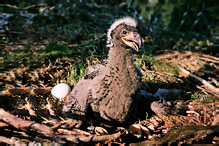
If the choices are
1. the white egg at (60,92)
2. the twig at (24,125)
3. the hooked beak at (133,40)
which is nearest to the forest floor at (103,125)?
the twig at (24,125)

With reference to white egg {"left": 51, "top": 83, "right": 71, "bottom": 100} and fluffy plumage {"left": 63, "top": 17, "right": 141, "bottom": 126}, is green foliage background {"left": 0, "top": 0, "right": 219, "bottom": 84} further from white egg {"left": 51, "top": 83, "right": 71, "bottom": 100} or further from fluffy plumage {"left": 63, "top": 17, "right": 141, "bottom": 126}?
fluffy plumage {"left": 63, "top": 17, "right": 141, "bottom": 126}

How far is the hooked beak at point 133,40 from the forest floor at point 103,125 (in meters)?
1.15

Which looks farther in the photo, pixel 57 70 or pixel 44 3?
pixel 44 3

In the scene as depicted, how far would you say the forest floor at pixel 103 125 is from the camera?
3.18m

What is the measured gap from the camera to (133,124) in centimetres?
365

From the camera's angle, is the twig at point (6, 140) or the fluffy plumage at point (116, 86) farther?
the fluffy plumage at point (116, 86)

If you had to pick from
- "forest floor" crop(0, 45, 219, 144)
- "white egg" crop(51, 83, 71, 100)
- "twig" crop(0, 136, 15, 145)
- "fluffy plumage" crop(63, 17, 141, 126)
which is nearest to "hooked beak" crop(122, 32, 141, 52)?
"fluffy plumage" crop(63, 17, 141, 126)

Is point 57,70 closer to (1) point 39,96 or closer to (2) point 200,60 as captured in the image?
(1) point 39,96

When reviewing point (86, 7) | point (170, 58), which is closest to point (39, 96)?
point (170, 58)

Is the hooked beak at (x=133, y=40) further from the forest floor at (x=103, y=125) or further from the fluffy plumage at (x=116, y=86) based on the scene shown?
the forest floor at (x=103, y=125)

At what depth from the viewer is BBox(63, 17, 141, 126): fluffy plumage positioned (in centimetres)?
336

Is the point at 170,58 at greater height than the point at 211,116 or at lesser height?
greater

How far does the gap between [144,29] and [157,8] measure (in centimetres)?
252

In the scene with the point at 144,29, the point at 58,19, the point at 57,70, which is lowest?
the point at 57,70
